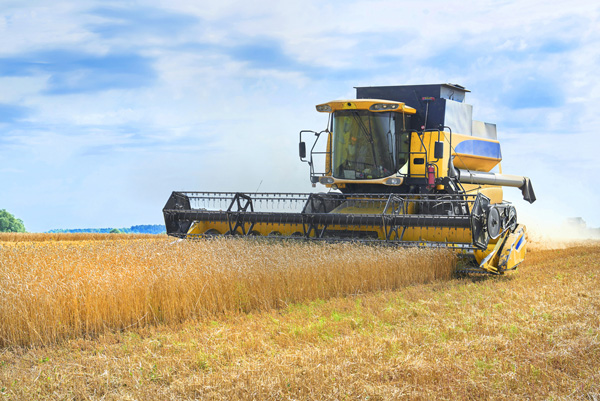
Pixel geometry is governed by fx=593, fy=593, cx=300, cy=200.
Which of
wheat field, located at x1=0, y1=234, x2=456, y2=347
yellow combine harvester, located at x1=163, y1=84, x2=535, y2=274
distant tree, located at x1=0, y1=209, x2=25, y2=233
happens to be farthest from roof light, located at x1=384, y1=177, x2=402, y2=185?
distant tree, located at x1=0, y1=209, x2=25, y2=233

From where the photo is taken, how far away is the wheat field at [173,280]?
5543 millimetres

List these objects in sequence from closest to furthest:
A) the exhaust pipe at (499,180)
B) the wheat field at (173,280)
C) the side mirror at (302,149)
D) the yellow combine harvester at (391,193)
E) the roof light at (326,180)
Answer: the wheat field at (173,280)
the yellow combine harvester at (391,193)
the roof light at (326,180)
the side mirror at (302,149)
the exhaust pipe at (499,180)

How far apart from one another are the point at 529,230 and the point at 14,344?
49.4 feet

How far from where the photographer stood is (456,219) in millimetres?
8820

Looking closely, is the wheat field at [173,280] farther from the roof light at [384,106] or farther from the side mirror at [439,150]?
the roof light at [384,106]

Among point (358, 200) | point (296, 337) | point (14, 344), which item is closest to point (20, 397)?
point (14, 344)

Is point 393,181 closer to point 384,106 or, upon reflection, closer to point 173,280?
point 384,106

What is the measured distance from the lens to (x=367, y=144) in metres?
10.7

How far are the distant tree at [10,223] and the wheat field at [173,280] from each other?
4190 cm

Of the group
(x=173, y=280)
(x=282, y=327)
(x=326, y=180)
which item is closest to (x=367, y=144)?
(x=326, y=180)

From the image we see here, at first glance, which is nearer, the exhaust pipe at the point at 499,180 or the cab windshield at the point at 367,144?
the cab windshield at the point at 367,144

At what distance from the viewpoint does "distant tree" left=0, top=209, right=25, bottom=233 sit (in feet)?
150

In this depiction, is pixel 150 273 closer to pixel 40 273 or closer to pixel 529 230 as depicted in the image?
pixel 40 273

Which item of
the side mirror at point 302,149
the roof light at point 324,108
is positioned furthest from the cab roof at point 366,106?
the side mirror at point 302,149
